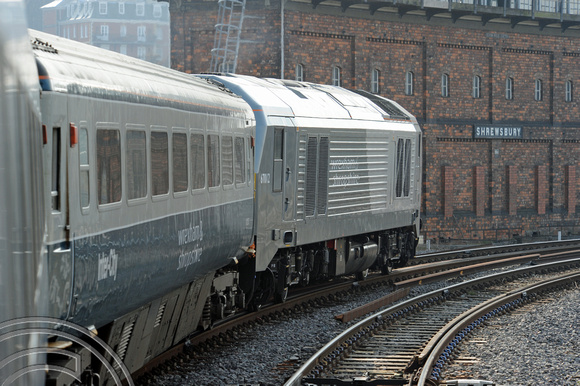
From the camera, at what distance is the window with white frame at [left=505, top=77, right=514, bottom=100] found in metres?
33.8

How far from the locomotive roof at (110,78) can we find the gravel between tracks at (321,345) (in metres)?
2.88

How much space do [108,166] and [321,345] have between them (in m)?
5.59

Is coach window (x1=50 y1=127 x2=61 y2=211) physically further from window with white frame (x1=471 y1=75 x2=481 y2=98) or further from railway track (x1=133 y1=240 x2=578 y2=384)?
window with white frame (x1=471 y1=75 x2=481 y2=98)

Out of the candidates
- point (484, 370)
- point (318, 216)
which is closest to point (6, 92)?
point (484, 370)

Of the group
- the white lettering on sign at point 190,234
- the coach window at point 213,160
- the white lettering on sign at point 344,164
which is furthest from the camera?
the white lettering on sign at point 344,164

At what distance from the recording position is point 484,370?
10.6 metres

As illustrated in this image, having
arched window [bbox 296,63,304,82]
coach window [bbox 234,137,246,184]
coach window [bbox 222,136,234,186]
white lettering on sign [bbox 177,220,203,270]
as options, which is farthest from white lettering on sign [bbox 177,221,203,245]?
arched window [bbox 296,63,304,82]

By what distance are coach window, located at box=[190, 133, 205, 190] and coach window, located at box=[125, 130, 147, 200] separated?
62.4 inches

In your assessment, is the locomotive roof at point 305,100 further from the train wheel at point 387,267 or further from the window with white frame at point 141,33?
the window with white frame at point 141,33

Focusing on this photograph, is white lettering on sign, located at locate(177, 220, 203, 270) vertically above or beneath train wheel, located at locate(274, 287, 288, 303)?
above

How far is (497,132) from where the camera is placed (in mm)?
33375

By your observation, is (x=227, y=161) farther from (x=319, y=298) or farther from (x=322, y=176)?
(x=319, y=298)

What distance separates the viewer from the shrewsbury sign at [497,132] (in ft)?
108

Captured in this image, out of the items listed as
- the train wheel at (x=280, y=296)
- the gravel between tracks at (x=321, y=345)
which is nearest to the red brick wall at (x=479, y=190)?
the gravel between tracks at (x=321, y=345)
